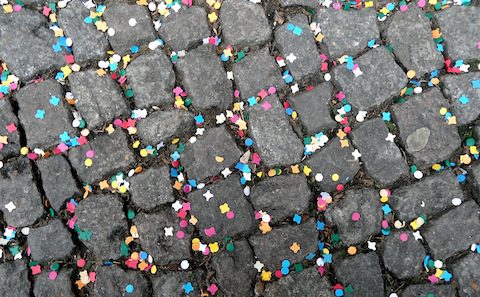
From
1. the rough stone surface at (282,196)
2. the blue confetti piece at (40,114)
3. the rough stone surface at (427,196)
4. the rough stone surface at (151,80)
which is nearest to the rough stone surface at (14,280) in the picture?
the blue confetti piece at (40,114)

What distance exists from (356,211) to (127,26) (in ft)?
6.30

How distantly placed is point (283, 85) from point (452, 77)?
1083 mm

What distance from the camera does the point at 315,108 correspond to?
307cm

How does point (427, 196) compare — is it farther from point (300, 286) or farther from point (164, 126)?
point (164, 126)

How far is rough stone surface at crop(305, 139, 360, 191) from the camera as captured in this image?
118 inches

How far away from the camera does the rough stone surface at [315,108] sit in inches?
120

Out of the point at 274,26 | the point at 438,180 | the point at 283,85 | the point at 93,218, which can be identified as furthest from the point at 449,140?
the point at 93,218

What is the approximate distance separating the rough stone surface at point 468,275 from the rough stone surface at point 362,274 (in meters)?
0.46

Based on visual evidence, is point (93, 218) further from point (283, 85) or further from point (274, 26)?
point (274, 26)

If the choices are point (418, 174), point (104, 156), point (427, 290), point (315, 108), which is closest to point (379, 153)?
point (418, 174)

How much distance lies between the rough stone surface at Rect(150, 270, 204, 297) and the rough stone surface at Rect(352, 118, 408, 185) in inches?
49.8

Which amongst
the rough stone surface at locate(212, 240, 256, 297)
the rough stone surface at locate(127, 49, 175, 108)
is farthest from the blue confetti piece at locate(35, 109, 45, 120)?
the rough stone surface at locate(212, 240, 256, 297)

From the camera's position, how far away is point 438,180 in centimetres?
297

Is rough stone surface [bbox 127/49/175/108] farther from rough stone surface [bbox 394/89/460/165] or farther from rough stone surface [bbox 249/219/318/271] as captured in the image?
rough stone surface [bbox 394/89/460/165]
